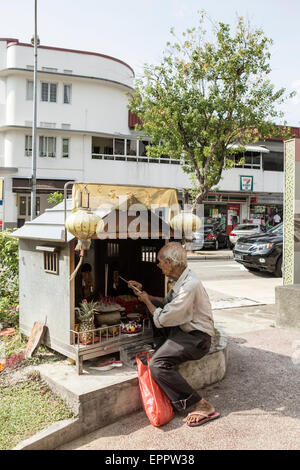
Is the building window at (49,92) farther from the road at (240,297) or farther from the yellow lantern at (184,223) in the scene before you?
the yellow lantern at (184,223)

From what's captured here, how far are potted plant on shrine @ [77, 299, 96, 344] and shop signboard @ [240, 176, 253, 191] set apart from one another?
2657 centimetres

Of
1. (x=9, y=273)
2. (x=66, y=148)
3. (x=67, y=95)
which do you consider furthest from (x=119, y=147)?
(x=9, y=273)

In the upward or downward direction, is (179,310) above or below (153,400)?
above

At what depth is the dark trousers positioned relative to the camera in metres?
3.49

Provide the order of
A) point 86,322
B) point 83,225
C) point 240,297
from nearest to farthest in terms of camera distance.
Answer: point 83,225, point 86,322, point 240,297

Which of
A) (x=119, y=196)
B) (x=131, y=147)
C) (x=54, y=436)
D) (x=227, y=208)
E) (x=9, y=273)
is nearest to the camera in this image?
(x=54, y=436)

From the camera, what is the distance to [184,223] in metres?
4.60

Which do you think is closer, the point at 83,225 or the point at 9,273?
the point at 83,225

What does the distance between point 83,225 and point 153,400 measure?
168 centimetres

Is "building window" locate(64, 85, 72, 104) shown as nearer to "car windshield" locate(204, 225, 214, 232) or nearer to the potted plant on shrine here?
"car windshield" locate(204, 225, 214, 232)

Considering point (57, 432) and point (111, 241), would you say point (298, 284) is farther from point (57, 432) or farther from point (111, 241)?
point (57, 432)

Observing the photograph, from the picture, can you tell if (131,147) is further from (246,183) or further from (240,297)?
(240,297)
